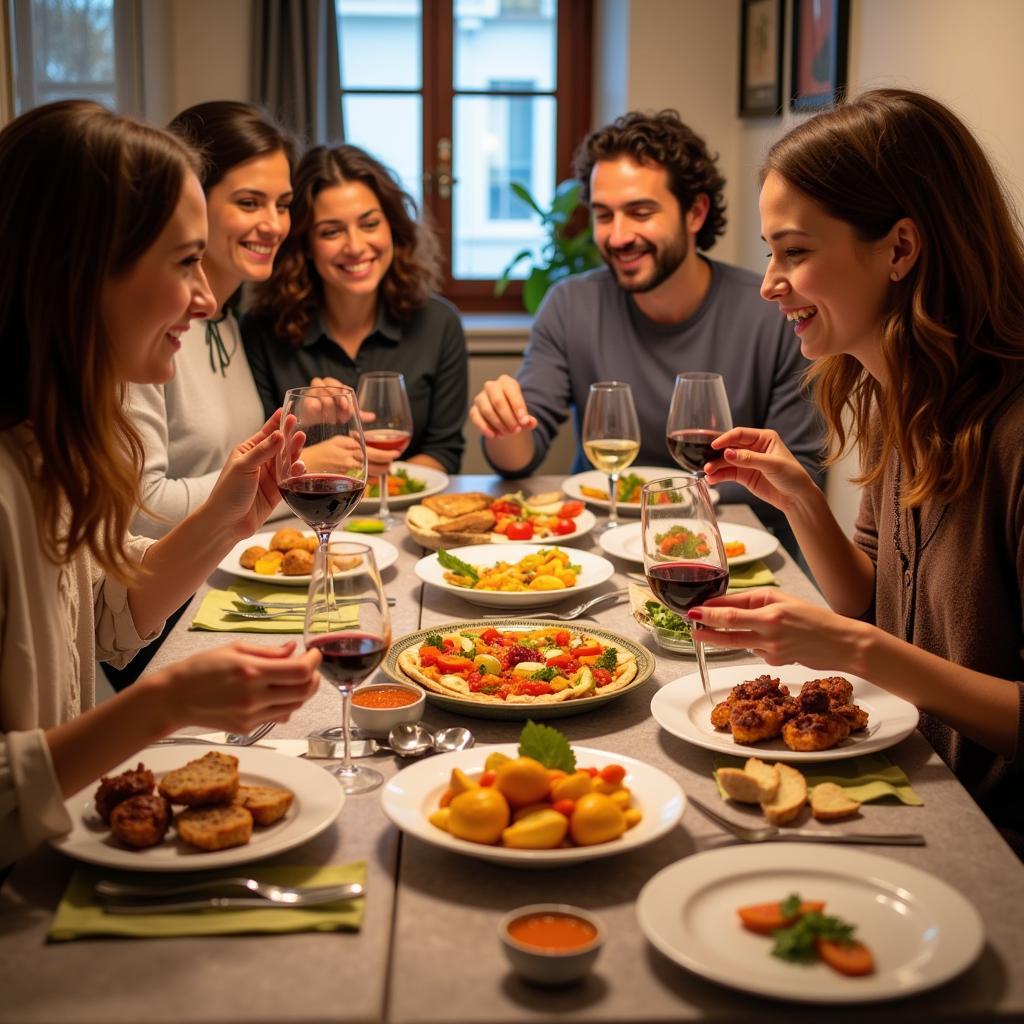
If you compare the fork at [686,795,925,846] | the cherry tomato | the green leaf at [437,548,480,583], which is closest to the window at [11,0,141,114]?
the cherry tomato

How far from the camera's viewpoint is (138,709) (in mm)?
1231

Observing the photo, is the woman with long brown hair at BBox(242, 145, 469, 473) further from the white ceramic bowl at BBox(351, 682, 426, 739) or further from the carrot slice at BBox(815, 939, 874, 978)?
the carrot slice at BBox(815, 939, 874, 978)

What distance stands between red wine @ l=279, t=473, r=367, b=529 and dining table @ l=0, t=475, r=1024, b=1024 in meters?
0.51

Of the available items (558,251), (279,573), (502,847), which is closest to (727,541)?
(279,573)

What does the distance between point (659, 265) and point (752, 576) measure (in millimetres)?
1408

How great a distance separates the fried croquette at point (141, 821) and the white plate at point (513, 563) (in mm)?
860

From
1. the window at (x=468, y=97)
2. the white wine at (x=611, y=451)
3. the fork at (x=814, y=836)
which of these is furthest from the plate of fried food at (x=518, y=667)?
the window at (x=468, y=97)

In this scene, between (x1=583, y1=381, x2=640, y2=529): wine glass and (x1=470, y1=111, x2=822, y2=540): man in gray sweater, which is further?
(x1=470, y1=111, x2=822, y2=540): man in gray sweater

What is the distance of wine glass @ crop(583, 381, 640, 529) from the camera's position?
242 cm

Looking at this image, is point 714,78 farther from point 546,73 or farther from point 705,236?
point 705,236

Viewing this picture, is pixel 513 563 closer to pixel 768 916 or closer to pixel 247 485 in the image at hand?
pixel 247 485

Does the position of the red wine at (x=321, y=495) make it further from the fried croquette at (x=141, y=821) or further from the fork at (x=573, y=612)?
the fried croquette at (x=141, y=821)

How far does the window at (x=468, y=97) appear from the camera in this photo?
18.1 feet

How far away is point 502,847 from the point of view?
3.86 feet
